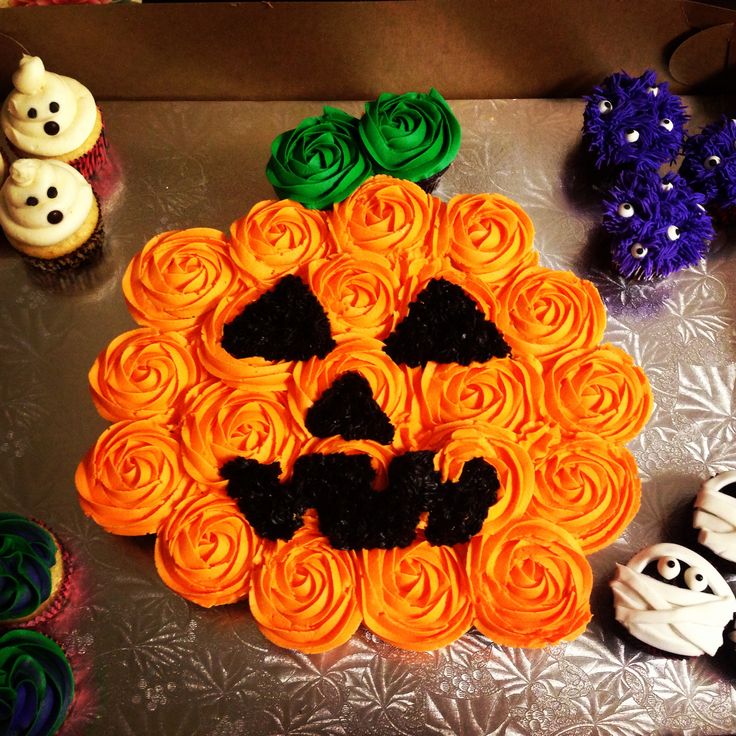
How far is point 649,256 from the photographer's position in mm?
1844

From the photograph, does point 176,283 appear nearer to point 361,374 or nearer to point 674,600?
point 361,374

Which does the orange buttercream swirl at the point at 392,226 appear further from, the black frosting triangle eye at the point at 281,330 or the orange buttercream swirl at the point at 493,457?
the orange buttercream swirl at the point at 493,457

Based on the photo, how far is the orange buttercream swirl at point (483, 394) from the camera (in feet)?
5.15

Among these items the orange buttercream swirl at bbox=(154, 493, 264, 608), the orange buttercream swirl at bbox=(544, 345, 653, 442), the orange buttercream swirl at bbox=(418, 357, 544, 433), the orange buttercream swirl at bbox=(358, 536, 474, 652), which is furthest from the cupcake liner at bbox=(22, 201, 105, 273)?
the orange buttercream swirl at bbox=(544, 345, 653, 442)

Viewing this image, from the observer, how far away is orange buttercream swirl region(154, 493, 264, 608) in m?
1.46

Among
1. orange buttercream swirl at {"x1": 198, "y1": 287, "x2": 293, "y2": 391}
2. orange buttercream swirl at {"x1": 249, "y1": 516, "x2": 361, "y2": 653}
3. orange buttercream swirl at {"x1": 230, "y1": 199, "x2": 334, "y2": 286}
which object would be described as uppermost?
orange buttercream swirl at {"x1": 230, "y1": 199, "x2": 334, "y2": 286}

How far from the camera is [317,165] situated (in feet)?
5.83

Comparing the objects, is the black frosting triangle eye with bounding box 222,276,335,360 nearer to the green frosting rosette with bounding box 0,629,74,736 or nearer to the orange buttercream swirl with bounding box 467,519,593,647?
the orange buttercream swirl with bounding box 467,519,593,647

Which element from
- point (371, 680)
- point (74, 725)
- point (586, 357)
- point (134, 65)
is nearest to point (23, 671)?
point (74, 725)

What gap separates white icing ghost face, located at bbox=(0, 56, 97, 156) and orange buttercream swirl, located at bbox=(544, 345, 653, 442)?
1255mm

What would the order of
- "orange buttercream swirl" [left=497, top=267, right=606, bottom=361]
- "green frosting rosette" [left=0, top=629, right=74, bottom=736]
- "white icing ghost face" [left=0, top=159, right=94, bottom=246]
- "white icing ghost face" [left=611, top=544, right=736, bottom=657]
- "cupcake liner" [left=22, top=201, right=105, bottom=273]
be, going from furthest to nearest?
"cupcake liner" [left=22, top=201, right=105, bottom=273] < "white icing ghost face" [left=0, top=159, right=94, bottom=246] < "orange buttercream swirl" [left=497, top=267, right=606, bottom=361] < "white icing ghost face" [left=611, top=544, right=736, bottom=657] < "green frosting rosette" [left=0, top=629, right=74, bottom=736]

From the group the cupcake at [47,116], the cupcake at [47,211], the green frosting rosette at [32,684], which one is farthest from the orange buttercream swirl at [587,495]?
the cupcake at [47,116]

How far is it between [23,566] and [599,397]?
1.16m

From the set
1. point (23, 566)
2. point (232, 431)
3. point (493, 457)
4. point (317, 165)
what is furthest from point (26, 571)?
point (317, 165)
